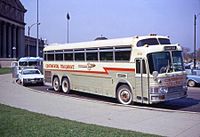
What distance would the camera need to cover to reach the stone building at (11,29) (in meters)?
95.6

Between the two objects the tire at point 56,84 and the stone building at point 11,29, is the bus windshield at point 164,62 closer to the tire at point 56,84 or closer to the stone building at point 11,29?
the tire at point 56,84

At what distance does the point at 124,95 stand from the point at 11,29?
93353mm

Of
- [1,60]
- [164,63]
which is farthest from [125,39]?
[1,60]

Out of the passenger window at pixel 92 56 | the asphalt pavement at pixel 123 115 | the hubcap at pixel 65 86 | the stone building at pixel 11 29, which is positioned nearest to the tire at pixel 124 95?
the asphalt pavement at pixel 123 115

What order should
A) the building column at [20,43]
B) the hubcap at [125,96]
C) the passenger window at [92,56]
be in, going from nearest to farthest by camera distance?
1. the hubcap at [125,96]
2. the passenger window at [92,56]
3. the building column at [20,43]

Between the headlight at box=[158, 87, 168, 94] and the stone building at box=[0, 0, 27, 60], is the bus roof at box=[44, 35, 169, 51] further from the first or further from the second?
the stone building at box=[0, 0, 27, 60]

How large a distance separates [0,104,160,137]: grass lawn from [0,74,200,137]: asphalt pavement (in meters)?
1.08

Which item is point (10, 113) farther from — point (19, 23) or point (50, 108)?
point (19, 23)

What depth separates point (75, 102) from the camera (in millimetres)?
15398

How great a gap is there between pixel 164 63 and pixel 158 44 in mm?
962

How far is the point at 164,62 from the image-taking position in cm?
1367

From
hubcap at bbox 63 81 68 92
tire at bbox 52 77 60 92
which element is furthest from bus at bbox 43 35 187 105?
tire at bbox 52 77 60 92

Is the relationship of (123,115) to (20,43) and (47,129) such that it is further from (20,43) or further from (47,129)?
(20,43)

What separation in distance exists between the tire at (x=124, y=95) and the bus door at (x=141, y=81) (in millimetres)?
668
